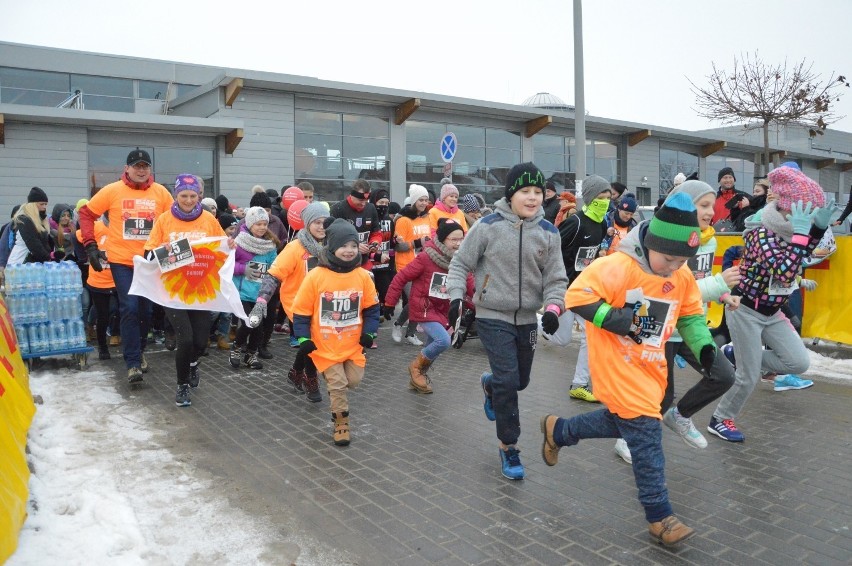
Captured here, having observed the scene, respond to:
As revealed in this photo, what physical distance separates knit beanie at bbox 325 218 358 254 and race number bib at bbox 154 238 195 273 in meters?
1.97

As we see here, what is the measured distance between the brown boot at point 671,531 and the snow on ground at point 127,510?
168cm

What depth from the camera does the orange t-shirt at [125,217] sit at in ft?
23.3

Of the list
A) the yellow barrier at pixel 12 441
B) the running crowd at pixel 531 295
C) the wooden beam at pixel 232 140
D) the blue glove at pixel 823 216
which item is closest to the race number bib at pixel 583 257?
the running crowd at pixel 531 295

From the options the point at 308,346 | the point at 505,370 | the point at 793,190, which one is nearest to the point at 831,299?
the point at 793,190

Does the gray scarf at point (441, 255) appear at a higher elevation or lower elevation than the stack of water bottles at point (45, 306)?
higher

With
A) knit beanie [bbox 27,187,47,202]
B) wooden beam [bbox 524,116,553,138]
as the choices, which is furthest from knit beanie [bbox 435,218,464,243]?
wooden beam [bbox 524,116,553,138]

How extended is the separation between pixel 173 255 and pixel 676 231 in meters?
4.93

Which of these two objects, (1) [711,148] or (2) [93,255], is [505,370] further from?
(1) [711,148]

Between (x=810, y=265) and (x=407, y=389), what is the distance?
5.83m

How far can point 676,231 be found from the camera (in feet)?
11.9

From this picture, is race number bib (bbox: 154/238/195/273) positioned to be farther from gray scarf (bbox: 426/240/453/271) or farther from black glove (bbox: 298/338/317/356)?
gray scarf (bbox: 426/240/453/271)

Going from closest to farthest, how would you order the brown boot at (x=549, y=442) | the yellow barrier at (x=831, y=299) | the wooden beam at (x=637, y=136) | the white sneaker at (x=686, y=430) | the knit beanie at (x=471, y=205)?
the brown boot at (x=549, y=442), the white sneaker at (x=686, y=430), the yellow barrier at (x=831, y=299), the knit beanie at (x=471, y=205), the wooden beam at (x=637, y=136)

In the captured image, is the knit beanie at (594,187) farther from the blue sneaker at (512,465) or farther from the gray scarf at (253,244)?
the gray scarf at (253,244)

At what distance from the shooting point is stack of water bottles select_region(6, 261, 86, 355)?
24.7 ft
